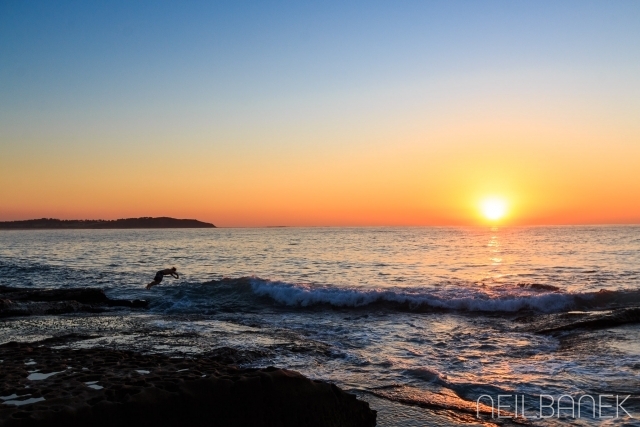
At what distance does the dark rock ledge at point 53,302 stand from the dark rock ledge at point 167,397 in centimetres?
1040

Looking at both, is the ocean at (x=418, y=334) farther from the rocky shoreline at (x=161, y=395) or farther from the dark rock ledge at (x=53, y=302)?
the rocky shoreline at (x=161, y=395)

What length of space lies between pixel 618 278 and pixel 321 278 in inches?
593

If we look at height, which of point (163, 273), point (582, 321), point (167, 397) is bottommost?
point (582, 321)

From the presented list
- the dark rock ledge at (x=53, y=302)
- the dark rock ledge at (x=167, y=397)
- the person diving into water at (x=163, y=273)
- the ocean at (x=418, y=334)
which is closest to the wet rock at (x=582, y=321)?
the ocean at (x=418, y=334)

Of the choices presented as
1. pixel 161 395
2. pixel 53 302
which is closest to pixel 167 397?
pixel 161 395

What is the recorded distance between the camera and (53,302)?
16.9m

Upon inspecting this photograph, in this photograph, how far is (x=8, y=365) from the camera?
6.34m

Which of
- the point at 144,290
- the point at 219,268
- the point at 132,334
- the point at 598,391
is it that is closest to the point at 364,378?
the point at 598,391

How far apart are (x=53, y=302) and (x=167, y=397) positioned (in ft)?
46.9

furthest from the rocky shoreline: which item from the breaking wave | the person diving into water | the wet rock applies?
the breaking wave

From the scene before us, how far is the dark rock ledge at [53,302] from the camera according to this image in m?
15.4

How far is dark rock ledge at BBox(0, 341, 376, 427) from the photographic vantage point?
174 inches

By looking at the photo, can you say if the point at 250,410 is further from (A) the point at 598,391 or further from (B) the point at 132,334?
(B) the point at 132,334

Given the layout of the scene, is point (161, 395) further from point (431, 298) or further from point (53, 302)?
point (431, 298)
